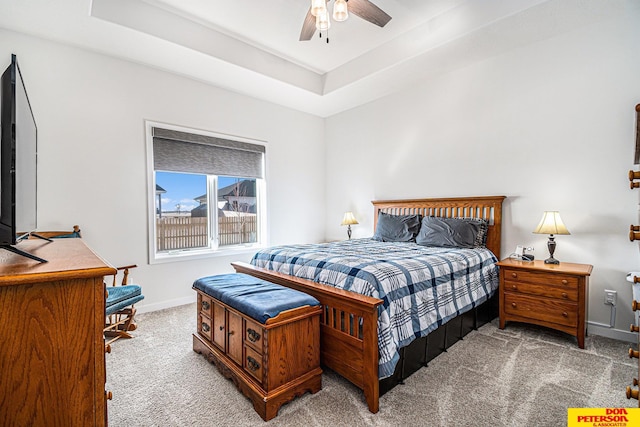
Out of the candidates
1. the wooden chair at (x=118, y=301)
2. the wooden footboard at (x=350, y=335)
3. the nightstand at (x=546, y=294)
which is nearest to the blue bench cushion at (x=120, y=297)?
the wooden chair at (x=118, y=301)

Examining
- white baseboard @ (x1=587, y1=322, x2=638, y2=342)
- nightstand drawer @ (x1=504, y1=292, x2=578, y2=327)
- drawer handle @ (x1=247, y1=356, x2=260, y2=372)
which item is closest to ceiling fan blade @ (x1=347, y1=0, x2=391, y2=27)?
drawer handle @ (x1=247, y1=356, x2=260, y2=372)

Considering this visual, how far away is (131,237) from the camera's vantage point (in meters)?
3.39

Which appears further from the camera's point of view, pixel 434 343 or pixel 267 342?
pixel 434 343

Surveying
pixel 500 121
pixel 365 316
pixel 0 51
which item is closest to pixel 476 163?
pixel 500 121

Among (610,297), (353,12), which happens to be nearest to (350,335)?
(353,12)

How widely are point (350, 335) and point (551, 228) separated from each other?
222 centimetres

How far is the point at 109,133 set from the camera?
3.25 meters

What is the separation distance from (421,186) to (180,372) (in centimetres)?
345

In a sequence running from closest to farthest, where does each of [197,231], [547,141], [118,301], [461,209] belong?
[118,301]
[547,141]
[461,209]
[197,231]

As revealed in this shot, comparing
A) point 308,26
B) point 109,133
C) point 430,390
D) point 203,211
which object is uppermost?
point 308,26

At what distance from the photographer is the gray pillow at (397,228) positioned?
12.4 ft

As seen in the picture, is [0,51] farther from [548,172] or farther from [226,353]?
[548,172]

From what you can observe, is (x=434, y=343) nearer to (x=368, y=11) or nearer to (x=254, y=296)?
(x=254, y=296)

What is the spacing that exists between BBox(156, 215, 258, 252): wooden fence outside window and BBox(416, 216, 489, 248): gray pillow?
2.47 metres
